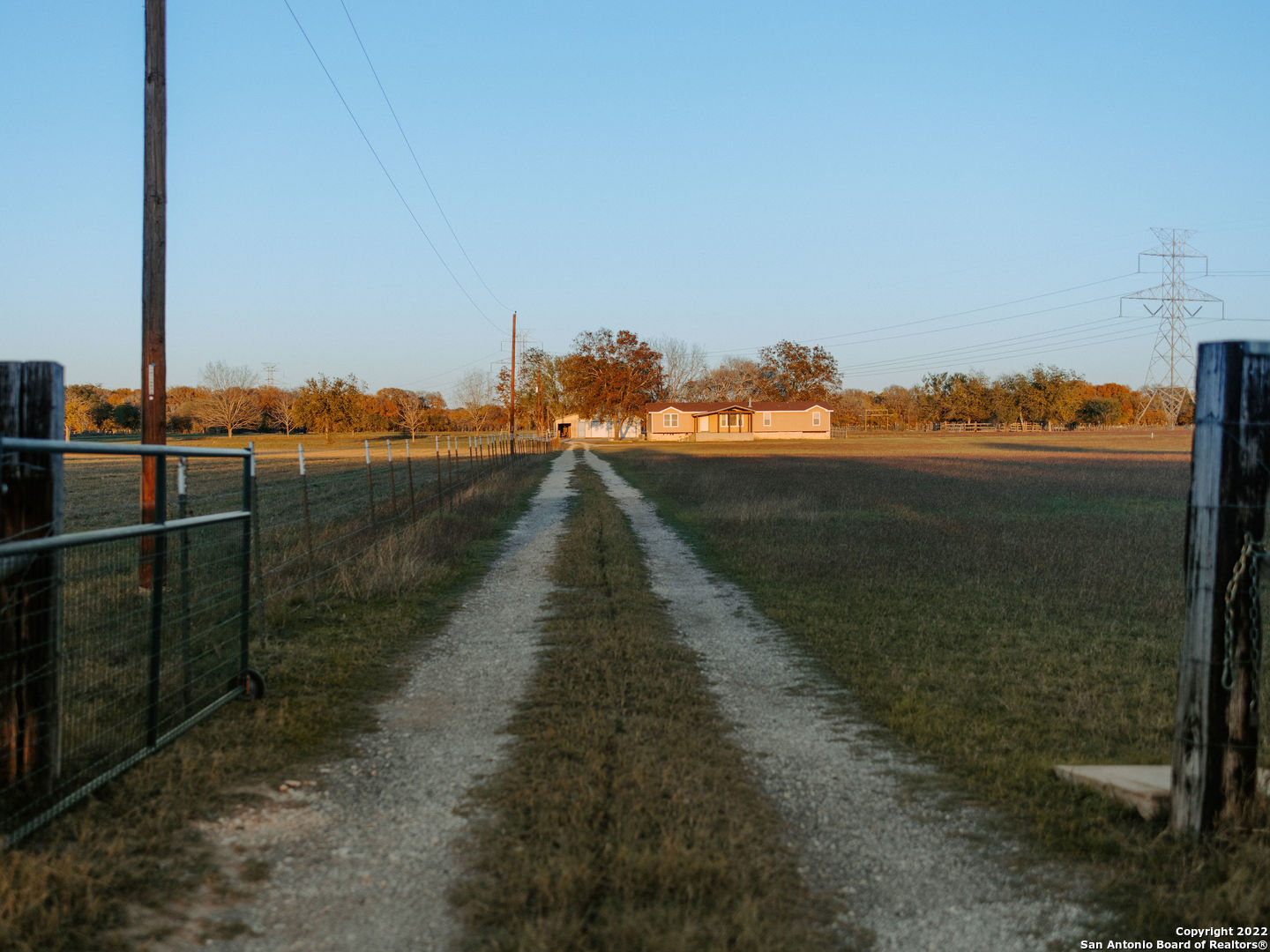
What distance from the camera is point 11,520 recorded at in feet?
12.8

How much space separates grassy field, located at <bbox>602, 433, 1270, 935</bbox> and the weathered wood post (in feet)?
0.64

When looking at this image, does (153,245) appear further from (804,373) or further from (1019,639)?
(804,373)

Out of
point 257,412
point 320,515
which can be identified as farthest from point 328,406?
point 320,515

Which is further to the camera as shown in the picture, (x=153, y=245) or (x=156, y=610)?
(x=153, y=245)

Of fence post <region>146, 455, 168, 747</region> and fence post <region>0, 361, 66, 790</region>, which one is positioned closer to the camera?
fence post <region>0, 361, 66, 790</region>

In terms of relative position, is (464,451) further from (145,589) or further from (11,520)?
(11,520)

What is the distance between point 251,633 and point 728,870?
5.40 metres

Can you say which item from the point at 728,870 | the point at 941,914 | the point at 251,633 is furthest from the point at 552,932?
the point at 251,633

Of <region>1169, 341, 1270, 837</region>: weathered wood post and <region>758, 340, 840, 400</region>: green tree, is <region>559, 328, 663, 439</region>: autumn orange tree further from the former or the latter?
<region>1169, 341, 1270, 837</region>: weathered wood post

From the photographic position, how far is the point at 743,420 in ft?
321

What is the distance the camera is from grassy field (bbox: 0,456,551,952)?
3104 mm

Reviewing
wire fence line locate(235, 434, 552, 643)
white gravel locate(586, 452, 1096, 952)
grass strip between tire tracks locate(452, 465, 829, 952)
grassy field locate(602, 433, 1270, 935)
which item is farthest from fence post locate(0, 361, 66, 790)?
grassy field locate(602, 433, 1270, 935)

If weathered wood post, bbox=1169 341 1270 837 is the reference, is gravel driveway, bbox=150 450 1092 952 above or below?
below

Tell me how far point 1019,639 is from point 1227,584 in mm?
4218
